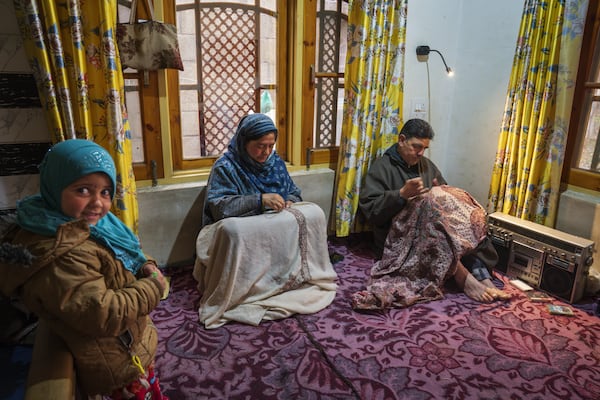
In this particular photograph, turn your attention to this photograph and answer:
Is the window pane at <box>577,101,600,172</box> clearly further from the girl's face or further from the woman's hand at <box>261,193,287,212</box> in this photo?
the girl's face

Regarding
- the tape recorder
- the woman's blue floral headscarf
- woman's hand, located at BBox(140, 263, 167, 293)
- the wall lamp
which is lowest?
the tape recorder

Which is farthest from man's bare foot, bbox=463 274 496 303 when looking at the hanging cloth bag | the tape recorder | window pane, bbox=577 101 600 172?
the hanging cloth bag

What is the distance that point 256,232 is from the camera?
6.68ft

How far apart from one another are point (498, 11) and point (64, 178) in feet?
9.78

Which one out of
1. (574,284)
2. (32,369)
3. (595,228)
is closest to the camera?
(32,369)

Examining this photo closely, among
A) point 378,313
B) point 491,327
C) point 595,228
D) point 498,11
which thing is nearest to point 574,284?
point 595,228

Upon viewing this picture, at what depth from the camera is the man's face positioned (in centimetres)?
257

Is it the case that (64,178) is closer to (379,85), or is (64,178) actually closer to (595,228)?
(379,85)

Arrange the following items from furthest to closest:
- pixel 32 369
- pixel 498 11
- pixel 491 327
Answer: pixel 498 11
pixel 491 327
pixel 32 369

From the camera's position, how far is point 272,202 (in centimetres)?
214

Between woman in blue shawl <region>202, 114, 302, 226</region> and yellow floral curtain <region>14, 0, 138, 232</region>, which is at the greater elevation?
yellow floral curtain <region>14, 0, 138, 232</region>

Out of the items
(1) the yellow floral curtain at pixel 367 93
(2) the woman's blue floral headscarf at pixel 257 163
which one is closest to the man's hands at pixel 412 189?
(1) the yellow floral curtain at pixel 367 93

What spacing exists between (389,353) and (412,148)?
1.31 m

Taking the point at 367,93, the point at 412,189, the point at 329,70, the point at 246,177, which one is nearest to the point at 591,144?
the point at 412,189
